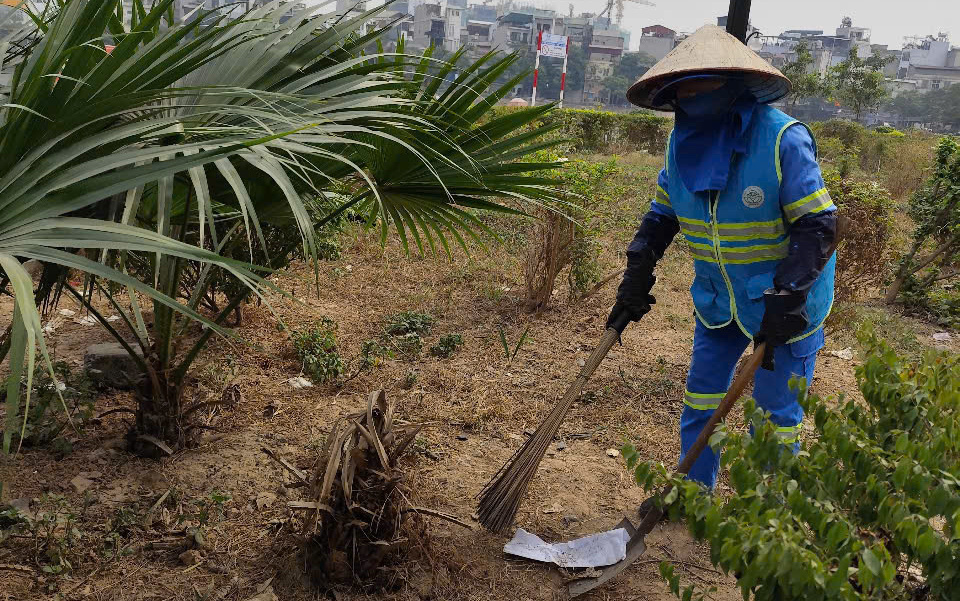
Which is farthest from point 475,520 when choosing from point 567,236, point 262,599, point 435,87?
point 567,236

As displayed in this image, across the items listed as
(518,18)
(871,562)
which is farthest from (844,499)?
(518,18)

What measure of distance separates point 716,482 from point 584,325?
2.20 meters

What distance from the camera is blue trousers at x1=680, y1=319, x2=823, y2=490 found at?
2904 millimetres

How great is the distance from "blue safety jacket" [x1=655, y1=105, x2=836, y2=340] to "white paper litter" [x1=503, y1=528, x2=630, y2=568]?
95 cm

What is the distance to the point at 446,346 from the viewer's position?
4.80 metres

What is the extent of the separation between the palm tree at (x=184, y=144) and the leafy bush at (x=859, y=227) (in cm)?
323

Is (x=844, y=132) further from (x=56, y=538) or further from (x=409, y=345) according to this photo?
(x=56, y=538)

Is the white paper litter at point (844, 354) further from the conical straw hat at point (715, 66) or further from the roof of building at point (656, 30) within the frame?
the roof of building at point (656, 30)

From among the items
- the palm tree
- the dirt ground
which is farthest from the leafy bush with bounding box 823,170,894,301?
the palm tree

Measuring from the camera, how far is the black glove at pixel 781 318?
2.64 metres

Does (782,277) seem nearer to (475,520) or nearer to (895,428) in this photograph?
(895,428)

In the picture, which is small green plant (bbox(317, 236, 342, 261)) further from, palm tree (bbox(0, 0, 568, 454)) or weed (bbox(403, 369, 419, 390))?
palm tree (bbox(0, 0, 568, 454))

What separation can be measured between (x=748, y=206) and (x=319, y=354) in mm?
2509

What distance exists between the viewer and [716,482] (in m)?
3.37
